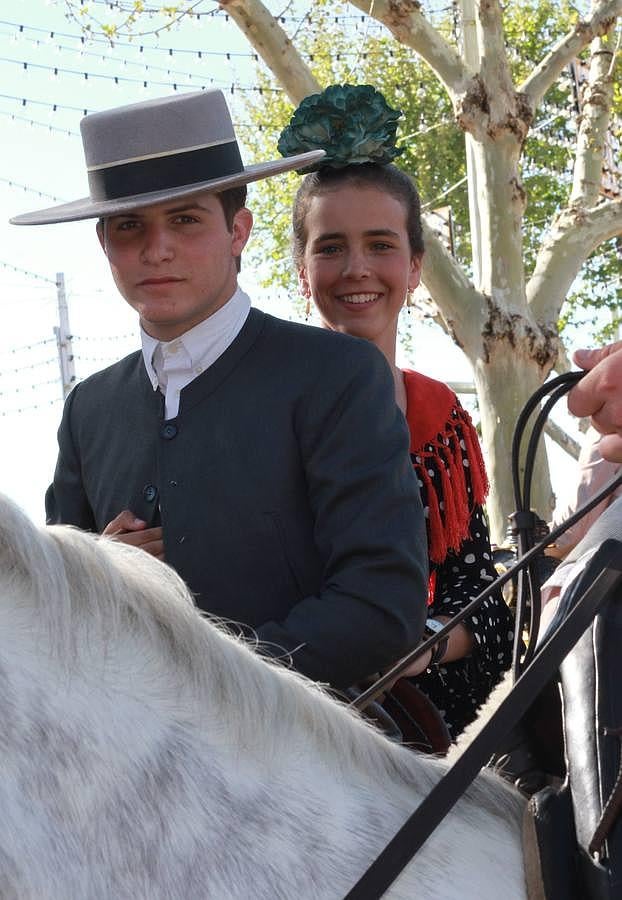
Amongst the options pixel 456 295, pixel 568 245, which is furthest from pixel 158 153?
pixel 568 245

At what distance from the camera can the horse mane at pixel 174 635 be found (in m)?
1.01

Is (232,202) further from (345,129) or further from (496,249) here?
(496,249)

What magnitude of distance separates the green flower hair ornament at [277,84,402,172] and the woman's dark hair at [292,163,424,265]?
0.02 m

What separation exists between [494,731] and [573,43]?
7.91m

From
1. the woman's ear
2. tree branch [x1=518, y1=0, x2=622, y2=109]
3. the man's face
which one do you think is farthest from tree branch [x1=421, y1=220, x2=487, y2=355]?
the man's face

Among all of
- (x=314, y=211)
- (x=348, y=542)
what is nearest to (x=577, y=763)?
(x=348, y=542)

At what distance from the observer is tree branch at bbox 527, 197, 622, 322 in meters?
8.50

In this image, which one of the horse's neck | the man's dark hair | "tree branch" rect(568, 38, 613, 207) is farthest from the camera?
"tree branch" rect(568, 38, 613, 207)

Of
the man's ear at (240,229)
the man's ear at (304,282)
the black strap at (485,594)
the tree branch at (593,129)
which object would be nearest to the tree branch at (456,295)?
the tree branch at (593,129)

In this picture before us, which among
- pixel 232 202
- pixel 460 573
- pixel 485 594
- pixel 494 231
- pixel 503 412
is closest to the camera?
pixel 485 594

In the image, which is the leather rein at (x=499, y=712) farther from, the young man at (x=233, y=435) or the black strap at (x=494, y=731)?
the young man at (x=233, y=435)

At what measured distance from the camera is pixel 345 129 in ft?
8.89

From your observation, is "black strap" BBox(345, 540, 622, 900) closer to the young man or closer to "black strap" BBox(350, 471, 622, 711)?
"black strap" BBox(350, 471, 622, 711)

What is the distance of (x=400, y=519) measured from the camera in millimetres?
1728
